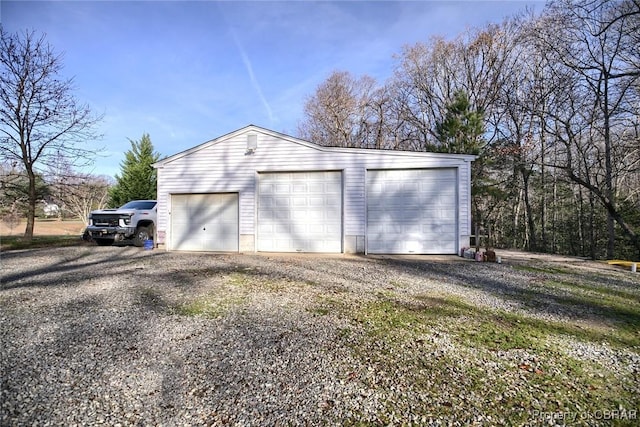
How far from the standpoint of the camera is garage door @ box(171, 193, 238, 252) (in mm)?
9938

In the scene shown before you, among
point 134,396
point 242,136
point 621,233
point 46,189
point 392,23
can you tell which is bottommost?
point 134,396

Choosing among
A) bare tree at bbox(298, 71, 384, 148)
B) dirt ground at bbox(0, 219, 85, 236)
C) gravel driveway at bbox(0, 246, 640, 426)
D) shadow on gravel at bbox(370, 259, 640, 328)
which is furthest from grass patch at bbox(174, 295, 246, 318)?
bare tree at bbox(298, 71, 384, 148)

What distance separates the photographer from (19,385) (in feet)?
7.54

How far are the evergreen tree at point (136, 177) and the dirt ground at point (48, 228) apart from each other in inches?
108

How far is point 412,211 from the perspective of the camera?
9.23 meters

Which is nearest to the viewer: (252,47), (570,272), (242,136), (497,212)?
(570,272)

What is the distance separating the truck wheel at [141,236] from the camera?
10.5 meters

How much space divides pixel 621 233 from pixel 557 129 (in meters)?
5.17

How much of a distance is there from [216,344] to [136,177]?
1929 centimetres

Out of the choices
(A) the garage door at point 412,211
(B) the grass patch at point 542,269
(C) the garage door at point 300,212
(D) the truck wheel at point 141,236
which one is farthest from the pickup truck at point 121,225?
(B) the grass patch at point 542,269

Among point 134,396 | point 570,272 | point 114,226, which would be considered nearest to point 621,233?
point 570,272

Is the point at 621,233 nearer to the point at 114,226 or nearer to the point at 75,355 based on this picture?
the point at 75,355

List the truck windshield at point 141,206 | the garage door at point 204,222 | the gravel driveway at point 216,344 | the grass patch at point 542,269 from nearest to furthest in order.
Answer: the gravel driveway at point 216,344 < the grass patch at point 542,269 < the garage door at point 204,222 < the truck windshield at point 141,206

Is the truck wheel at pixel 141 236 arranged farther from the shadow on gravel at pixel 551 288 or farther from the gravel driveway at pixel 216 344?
the shadow on gravel at pixel 551 288
